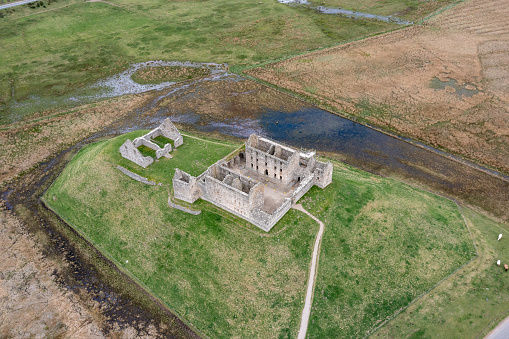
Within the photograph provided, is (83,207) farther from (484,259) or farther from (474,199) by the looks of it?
(474,199)

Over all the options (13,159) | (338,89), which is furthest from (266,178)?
(13,159)

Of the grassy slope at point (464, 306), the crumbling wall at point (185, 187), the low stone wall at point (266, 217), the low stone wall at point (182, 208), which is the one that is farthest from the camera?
the low stone wall at point (182, 208)

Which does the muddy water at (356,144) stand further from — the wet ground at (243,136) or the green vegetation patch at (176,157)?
the green vegetation patch at (176,157)

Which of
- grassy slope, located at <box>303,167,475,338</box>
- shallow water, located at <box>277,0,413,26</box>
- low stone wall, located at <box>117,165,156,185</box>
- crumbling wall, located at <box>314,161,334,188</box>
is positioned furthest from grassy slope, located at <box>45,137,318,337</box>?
shallow water, located at <box>277,0,413,26</box>

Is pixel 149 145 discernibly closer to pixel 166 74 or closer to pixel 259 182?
pixel 259 182

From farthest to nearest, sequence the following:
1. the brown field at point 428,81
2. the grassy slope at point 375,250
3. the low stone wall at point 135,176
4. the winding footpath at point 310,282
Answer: the brown field at point 428,81
the low stone wall at point 135,176
the grassy slope at point 375,250
the winding footpath at point 310,282

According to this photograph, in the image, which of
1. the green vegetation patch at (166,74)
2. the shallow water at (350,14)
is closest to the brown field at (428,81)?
the shallow water at (350,14)

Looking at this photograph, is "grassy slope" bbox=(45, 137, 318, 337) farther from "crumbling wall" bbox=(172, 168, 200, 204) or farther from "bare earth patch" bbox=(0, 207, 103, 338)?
"bare earth patch" bbox=(0, 207, 103, 338)

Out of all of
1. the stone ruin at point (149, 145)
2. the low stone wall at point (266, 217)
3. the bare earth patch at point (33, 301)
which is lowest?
the bare earth patch at point (33, 301)
